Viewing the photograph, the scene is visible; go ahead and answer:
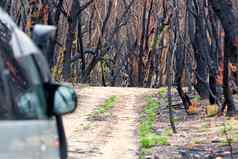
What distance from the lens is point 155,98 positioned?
2100cm

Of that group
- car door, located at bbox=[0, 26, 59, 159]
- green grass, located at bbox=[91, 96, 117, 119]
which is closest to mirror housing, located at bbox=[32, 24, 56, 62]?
car door, located at bbox=[0, 26, 59, 159]

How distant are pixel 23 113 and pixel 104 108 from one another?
14409 mm

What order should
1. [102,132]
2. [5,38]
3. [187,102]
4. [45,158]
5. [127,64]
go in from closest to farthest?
[45,158]
[5,38]
[102,132]
[187,102]
[127,64]

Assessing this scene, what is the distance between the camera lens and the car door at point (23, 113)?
9.93 feet

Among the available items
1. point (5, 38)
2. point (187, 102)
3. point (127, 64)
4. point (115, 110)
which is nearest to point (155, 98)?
point (115, 110)

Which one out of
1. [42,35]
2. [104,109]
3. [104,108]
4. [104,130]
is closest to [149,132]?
[104,130]

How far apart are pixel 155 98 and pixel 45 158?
17669mm

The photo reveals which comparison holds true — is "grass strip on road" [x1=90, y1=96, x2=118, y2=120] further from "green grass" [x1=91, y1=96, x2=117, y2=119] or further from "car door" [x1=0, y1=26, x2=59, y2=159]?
"car door" [x1=0, y1=26, x2=59, y2=159]

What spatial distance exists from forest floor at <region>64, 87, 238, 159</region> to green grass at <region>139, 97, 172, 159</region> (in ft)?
0.23

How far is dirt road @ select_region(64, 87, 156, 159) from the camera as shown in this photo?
10.2 metres

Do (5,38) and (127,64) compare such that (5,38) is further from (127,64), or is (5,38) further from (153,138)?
(127,64)

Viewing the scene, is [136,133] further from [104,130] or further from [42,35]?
[42,35]

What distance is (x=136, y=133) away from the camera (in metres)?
12.9

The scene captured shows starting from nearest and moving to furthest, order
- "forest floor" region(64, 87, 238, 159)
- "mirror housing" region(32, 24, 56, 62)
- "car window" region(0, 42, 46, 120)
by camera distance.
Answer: "car window" region(0, 42, 46, 120) < "mirror housing" region(32, 24, 56, 62) < "forest floor" region(64, 87, 238, 159)
